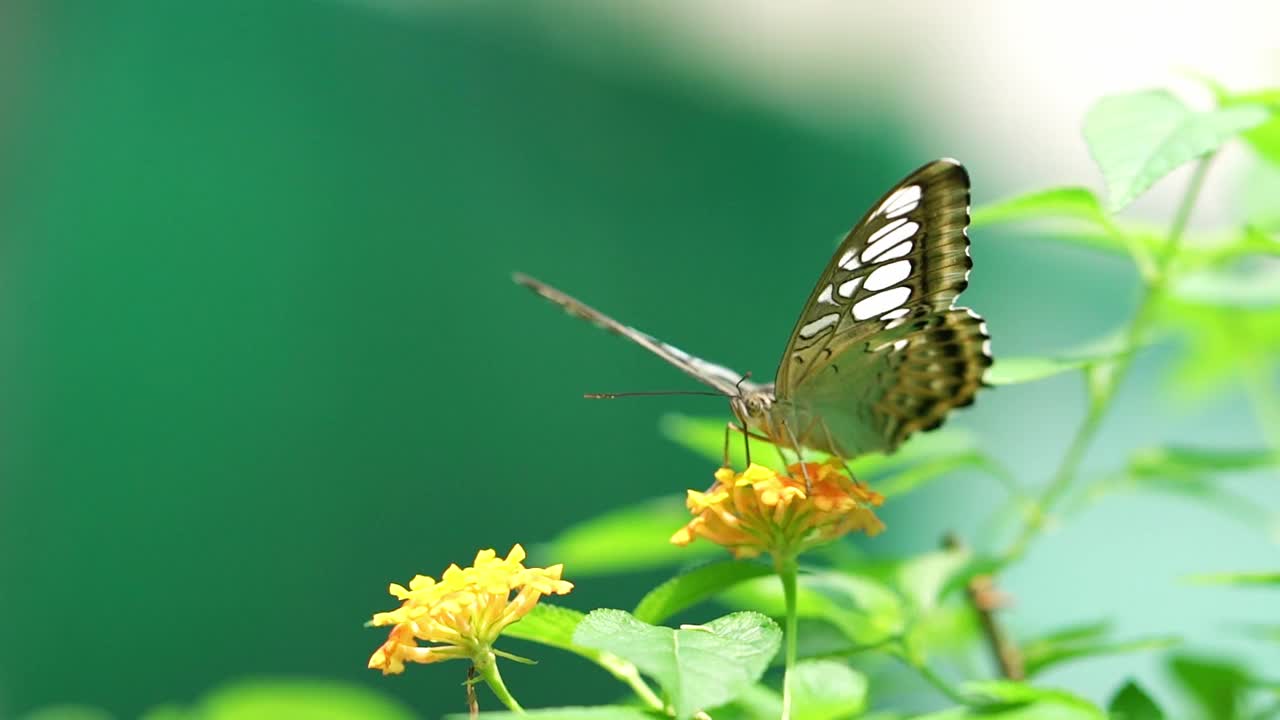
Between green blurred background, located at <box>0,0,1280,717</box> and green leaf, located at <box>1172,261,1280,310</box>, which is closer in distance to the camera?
green leaf, located at <box>1172,261,1280,310</box>

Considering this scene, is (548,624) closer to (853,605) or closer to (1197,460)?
(853,605)

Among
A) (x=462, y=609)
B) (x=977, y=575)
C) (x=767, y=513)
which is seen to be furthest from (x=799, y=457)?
(x=462, y=609)

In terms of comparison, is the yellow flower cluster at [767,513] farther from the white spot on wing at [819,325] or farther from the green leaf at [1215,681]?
the green leaf at [1215,681]

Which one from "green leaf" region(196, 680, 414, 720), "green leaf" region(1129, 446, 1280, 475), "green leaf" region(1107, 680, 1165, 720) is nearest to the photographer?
"green leaf" region(1107, 680, 1165, 720)

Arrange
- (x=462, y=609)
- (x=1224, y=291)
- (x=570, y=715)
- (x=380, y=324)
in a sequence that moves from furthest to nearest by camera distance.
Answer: (x=380, y=324)
(x=1224, y=291)
(x=462, y=609)
(x=570, y=715)

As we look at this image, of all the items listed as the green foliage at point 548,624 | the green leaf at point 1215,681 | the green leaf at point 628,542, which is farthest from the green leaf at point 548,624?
the green leaf at point 1215,681

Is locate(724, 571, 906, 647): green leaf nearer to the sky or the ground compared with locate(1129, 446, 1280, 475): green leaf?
nearer to the ground

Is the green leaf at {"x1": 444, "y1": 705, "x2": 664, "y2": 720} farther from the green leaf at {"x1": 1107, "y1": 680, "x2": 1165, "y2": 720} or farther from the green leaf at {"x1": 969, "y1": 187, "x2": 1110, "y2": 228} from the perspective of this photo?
the green leaf at {"x1": 969, "y1": 187, "x2": 1110, "y2": 228}

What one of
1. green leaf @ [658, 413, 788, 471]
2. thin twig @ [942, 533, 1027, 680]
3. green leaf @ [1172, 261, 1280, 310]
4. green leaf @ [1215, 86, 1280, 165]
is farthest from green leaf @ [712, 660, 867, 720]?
green leaf @ [1172, 261, 1280, 310]
